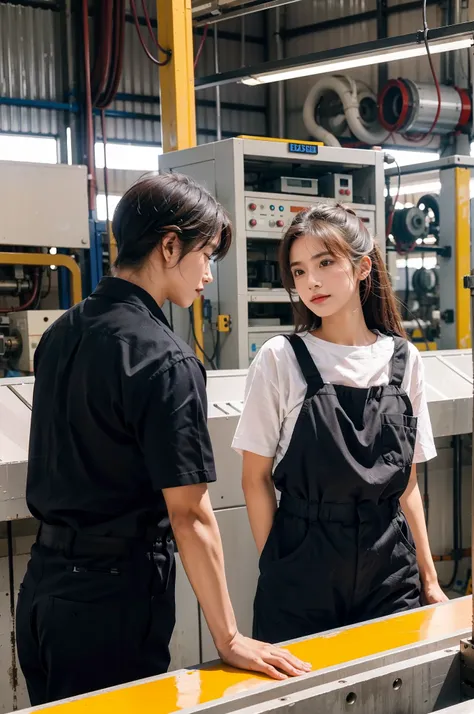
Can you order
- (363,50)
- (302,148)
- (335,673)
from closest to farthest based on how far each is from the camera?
(335,673), (363,50), (302,148)

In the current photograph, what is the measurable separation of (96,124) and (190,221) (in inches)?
278

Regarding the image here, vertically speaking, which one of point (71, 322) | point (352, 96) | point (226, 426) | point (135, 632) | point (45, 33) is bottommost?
point (135, 632)

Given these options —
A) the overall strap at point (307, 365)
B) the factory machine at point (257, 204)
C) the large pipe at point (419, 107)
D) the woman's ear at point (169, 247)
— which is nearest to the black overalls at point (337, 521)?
the overall strap at point (307, 365)

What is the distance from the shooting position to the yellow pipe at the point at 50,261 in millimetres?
4973

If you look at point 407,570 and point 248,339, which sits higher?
point 248,339

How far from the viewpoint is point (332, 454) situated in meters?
1.54

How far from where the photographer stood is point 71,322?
1.36 meters

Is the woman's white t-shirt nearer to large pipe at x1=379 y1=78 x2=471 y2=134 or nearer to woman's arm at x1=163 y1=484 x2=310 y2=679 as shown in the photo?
woman's arm at x1=163 y1=484 x2=310 y2=679

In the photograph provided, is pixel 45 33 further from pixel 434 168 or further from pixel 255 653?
pixel 255 653

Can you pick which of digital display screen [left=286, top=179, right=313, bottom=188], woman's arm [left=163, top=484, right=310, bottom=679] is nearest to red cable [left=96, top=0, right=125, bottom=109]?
digital display screen [left=286, top=179, right=313, bottom=188]

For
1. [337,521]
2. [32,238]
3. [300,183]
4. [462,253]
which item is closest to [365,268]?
[337,521]

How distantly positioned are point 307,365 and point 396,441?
23 cm

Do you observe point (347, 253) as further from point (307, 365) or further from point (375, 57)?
point (375, 57)

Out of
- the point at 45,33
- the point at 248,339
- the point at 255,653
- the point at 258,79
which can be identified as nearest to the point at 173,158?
the point at 258,79
